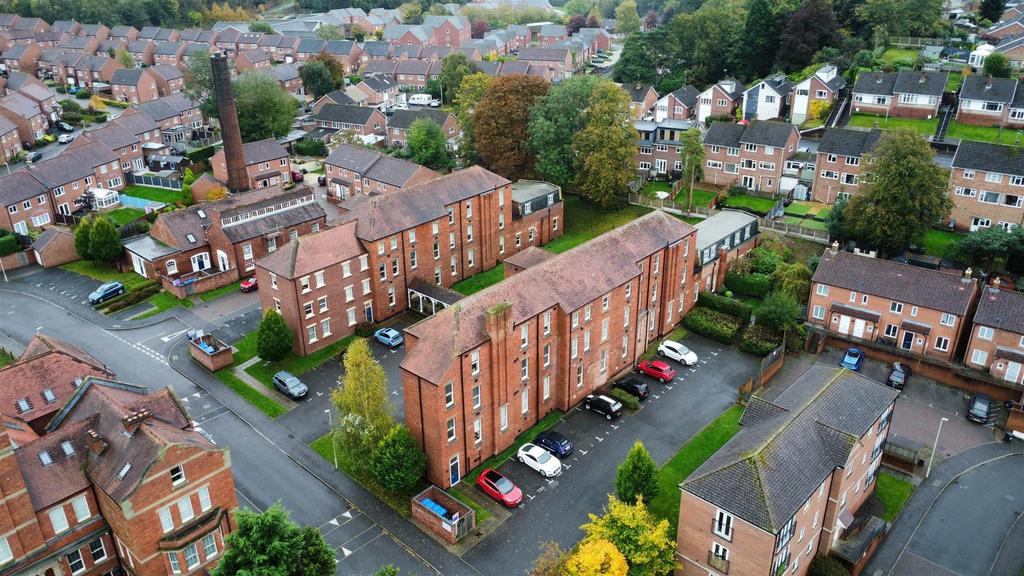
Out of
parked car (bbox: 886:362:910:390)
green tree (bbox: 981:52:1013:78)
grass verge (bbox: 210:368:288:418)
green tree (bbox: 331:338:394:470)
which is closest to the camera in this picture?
green tree (bbox: 331:338:394:470)

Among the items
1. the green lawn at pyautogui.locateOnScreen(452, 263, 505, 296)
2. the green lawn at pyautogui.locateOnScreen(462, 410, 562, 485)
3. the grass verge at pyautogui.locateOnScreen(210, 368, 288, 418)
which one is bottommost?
the green lawn at pyautogui.locateOnScreen(462, 410, 562, 485)

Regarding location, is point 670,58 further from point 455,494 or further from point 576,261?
point 455,494

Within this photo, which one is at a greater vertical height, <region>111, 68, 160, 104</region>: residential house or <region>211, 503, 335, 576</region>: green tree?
<region>111, 68, 160, 104</region>: residential house

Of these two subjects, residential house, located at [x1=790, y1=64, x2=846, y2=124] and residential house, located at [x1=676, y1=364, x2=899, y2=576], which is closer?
residential house, located at [x1=676, y1=364, x2=899, y2=576]

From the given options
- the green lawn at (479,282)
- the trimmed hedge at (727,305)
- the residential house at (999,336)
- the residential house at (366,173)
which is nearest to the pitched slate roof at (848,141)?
the trimmed hedge at (727,305)

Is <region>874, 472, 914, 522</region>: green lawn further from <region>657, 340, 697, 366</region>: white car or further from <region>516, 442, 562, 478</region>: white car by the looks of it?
<region>516, 442, 562, 478</region>: white car

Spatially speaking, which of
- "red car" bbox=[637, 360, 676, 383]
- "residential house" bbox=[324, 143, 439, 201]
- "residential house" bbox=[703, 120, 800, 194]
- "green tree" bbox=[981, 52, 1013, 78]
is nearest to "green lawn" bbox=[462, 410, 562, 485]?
"red car" bbox=[637, 360, 676, 383]

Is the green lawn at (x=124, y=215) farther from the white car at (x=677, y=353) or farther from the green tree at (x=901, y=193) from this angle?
the green tree at (x=901, y=193)
